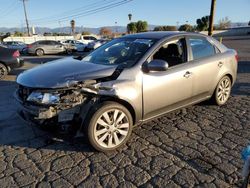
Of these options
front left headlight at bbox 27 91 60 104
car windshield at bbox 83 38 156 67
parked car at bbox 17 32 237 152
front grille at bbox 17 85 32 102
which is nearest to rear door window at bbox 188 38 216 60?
parked car at bbox 17 32 237 152

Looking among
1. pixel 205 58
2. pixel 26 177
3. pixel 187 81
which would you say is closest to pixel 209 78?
pixel 205 58

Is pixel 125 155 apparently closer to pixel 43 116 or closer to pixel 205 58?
pixel 43 116

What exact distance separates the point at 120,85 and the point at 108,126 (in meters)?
0.61

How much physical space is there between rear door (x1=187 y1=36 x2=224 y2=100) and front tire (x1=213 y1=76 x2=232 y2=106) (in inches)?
11.6

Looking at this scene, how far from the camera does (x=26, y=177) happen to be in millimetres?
3266

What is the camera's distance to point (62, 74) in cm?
387

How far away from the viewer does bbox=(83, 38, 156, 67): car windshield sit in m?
4.29

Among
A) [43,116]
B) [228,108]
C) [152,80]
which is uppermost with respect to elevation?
[152,80]

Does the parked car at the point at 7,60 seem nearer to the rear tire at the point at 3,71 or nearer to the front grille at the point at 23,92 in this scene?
the rear tire at the point at 3,71

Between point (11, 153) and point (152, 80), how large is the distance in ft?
7.67

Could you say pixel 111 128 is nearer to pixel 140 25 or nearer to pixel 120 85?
pixel 120 85

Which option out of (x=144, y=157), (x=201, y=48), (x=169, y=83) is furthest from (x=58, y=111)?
(x=201, y=48)

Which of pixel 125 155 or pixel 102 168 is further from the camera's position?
pixel 125 155

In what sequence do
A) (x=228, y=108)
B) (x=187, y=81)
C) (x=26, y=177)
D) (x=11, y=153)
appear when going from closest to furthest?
(x=26, y=177), (x=11, y=153), (x=187, y=81), (x=228, y=108)
